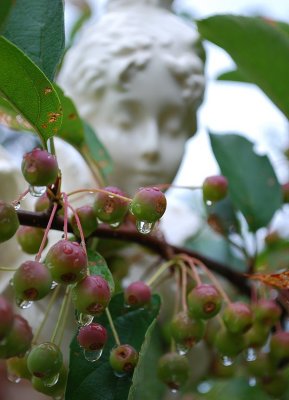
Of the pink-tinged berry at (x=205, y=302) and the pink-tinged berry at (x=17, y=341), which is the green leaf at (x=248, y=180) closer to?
the pink-tinged berry at (x=205, y=302)

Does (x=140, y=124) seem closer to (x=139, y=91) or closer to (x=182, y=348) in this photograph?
(x=139, y=91)

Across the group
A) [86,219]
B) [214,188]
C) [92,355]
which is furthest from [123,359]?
[214,188]

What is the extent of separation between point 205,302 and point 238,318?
7 centimetres

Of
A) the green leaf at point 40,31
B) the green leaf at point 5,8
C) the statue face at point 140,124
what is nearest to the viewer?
the green leaf at point 5,8

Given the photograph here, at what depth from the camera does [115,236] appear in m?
0.80

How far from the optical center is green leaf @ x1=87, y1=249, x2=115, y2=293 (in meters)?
0.64

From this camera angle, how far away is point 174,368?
77 centimetres

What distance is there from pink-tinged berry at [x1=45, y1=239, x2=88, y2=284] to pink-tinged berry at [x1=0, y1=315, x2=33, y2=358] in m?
0.07

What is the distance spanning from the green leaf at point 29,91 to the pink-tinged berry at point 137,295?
8.3 inches

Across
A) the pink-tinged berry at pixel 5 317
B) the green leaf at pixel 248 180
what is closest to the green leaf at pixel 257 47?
the green leaf at pixel 248 180

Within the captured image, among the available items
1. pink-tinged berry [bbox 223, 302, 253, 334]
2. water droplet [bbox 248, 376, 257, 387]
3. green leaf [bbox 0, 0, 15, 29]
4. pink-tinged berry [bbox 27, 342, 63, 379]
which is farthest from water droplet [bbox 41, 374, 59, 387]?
water droplet [bbox 248, 376, 257, 387]

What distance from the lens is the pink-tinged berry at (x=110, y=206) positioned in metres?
0.65

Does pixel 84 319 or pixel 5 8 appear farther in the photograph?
pixel 84 319

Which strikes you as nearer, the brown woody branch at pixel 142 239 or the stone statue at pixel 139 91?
the brown woody branch at pixel 142 239
